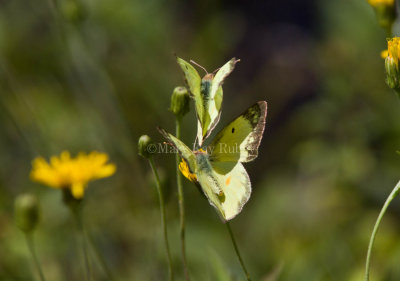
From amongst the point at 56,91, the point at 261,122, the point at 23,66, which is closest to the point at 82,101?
the point at 56,91

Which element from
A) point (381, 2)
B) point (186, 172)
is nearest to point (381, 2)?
point (381, 2)

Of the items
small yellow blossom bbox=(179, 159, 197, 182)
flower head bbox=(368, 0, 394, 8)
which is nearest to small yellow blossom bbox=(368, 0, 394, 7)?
flower head bbox=(368, 0, 394, 8)

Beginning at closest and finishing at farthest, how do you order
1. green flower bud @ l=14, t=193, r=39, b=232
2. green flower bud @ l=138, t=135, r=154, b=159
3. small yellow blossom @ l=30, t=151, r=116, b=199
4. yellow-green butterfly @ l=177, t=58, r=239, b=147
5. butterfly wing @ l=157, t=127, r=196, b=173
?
butterfly wing @ l=157, t=127, r=196, b=173 → yellow-green butterfly @ l=177, t=58, r=239, b=147 → green flower bud @ l=138, t=135, r=154, b=159 → green flower bud @ l=14, t=193, r=39, b=232 → small yellow blossom @ l=30, t=151, r=116, b=199

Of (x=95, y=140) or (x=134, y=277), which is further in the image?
(x=95, y=140)

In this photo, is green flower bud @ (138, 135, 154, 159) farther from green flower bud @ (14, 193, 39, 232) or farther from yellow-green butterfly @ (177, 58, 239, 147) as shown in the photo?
green flower bud @ (14, 193, 39, 232)

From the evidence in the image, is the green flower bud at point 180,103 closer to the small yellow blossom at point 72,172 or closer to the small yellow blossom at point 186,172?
the small yellow blossom at point 186,172

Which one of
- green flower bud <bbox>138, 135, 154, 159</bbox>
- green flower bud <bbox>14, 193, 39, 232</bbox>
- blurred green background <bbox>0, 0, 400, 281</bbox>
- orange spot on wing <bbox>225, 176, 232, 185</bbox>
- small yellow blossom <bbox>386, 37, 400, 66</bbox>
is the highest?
small yellow blossom <bbox>386, 37, 400, 66</bbox>

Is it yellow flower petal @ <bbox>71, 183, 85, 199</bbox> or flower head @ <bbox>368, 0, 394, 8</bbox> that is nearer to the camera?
yellow flower petal @ <bbox>71, 183, 85, 199</bbox>

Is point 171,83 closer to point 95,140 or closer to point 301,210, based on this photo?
point 95,140
